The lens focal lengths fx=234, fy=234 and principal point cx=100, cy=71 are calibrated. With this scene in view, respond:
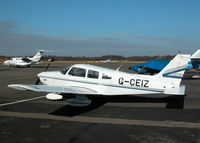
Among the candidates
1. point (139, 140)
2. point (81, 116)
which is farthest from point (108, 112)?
point (139, 140)

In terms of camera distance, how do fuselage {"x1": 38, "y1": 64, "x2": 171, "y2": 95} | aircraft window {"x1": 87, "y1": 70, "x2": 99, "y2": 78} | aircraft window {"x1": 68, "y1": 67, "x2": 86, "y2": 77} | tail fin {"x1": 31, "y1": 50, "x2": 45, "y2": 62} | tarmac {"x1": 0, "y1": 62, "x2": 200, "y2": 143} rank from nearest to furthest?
tarmac {"x1": 0, "y1": 62, "x2": 200, "y2": 143} → fuselage {"x1": 38, "y1": 64, "x2": 171, "y2": 95} → aircraft window {"x1": 87, "y1": 70, "x2": 99, "y2": 78} → aircraft window {"x1": 68, "y1": 67, "x2": 86, "y2": 77} → tail fin {"x1": 31, "y1": 50, "x2": 45, "y2": 62}

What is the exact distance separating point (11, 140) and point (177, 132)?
14.0 ft

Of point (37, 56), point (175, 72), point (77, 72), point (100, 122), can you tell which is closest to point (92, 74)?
point (77, 72)

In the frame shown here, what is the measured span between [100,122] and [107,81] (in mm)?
2938

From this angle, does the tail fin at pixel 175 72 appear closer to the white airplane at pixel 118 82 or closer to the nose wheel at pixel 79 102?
the white airplane at pixel 118 82

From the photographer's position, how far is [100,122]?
731 centimetres

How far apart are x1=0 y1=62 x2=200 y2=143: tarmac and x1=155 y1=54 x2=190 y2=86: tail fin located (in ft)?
3.63

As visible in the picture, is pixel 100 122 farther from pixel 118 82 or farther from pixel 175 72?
pixel 175 72

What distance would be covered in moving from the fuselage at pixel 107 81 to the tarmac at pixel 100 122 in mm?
689

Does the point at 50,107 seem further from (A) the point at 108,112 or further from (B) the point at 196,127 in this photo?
(B) the point at 196,127

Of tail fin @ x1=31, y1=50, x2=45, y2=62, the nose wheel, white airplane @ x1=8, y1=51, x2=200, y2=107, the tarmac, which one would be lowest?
the tarmac

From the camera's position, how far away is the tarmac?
19.1ft

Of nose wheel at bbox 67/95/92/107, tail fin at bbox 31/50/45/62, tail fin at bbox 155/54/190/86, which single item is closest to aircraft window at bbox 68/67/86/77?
nose wheel at bbox 67/95/92/107

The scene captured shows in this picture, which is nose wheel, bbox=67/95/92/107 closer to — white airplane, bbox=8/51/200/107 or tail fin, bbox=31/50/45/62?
white airplane, bbox=8/51/200/107
